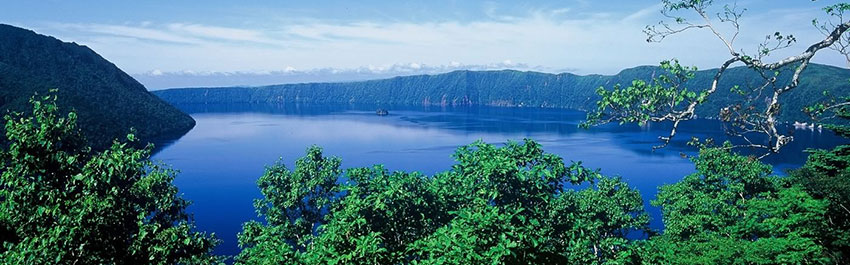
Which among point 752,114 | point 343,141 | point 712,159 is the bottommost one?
point 343,141

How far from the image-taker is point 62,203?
11.1 meters

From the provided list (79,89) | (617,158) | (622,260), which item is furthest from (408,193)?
(79,89)

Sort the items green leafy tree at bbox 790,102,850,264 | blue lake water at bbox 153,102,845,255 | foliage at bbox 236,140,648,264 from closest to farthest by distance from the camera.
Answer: foliage at bbox 236,140,648,264
green leafy tree at bbox 790,102,850,264
blue lake water at bbox 153,102,845,255

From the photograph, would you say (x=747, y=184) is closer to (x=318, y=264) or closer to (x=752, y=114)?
(x=752, y=114)

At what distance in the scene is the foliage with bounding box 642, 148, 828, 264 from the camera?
22297 mm

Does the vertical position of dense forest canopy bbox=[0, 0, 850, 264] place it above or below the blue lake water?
above

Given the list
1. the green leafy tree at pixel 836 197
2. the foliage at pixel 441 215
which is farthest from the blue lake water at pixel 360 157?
the green leafy tree at pixel 836 197

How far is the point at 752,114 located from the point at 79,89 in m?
230

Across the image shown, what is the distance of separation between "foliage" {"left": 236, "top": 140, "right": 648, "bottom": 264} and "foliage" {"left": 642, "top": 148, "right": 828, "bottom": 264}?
4492 mm

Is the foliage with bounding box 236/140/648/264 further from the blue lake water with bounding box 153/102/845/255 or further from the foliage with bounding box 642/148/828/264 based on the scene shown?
the blue lake water with bounding box 153/102/845/255

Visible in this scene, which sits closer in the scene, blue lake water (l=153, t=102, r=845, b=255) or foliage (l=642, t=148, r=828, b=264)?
foliage (l=642, t=148, r=828, b=264)

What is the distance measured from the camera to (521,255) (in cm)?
1302

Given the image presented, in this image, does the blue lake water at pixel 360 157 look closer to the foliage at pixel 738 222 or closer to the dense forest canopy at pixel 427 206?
the foliage at pixel 738 222

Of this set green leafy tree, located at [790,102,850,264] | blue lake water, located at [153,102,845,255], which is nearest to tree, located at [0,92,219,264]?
green leafy tree, located at [790,102,850,264]
